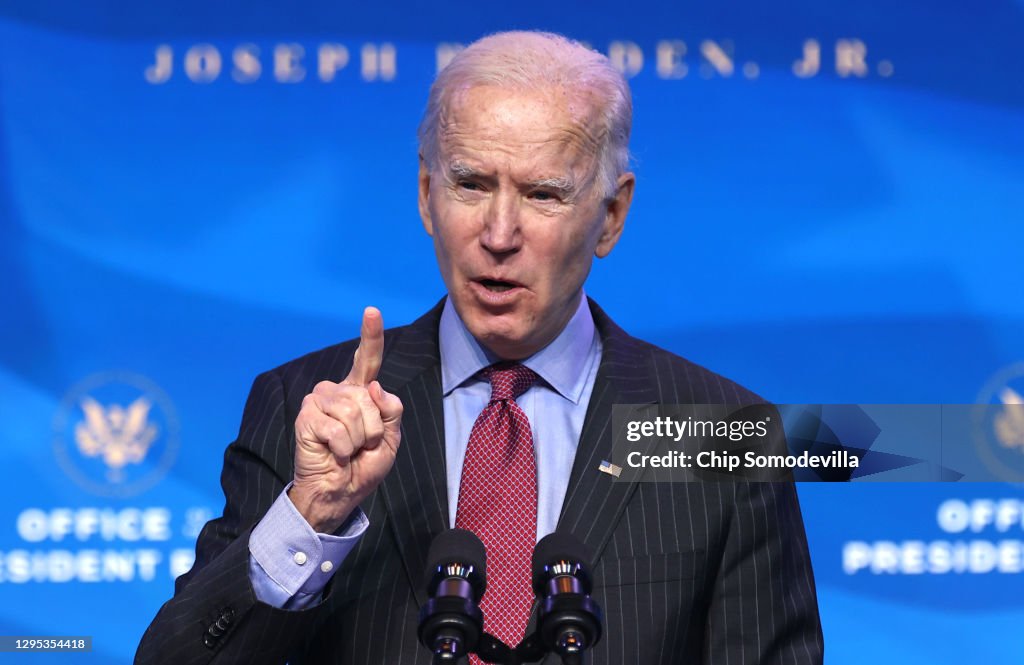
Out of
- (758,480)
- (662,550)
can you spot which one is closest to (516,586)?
(662,550)

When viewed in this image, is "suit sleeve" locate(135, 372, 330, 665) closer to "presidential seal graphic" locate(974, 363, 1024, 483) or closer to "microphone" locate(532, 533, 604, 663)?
"microphone" locate(532, 533, 604, 663)

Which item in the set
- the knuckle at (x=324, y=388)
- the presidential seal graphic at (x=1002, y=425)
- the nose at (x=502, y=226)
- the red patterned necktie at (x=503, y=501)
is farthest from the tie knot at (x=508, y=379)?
the presidential seal graphic at (x=1002, y=425)

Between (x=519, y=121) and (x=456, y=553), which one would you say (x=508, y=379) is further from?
(x=456, y=553)

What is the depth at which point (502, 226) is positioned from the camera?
202 centimetres

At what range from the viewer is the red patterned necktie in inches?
78.6

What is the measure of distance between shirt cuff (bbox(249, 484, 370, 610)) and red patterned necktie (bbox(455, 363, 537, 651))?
0.92ft

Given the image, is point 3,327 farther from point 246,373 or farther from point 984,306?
point 984,306

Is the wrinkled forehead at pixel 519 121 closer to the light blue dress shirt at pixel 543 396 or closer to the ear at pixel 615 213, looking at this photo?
the ear at pixel 615 213

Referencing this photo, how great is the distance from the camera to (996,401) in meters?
3.37

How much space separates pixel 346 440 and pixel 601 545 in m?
0.51

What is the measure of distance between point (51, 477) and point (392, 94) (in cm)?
124

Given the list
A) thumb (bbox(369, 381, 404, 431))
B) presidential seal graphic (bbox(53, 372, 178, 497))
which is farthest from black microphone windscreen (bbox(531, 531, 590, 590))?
presidential seal graphic (bbox(53, 372, 178, 497))

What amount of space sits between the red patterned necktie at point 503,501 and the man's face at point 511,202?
116 millimetres

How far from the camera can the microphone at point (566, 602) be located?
1.36m
